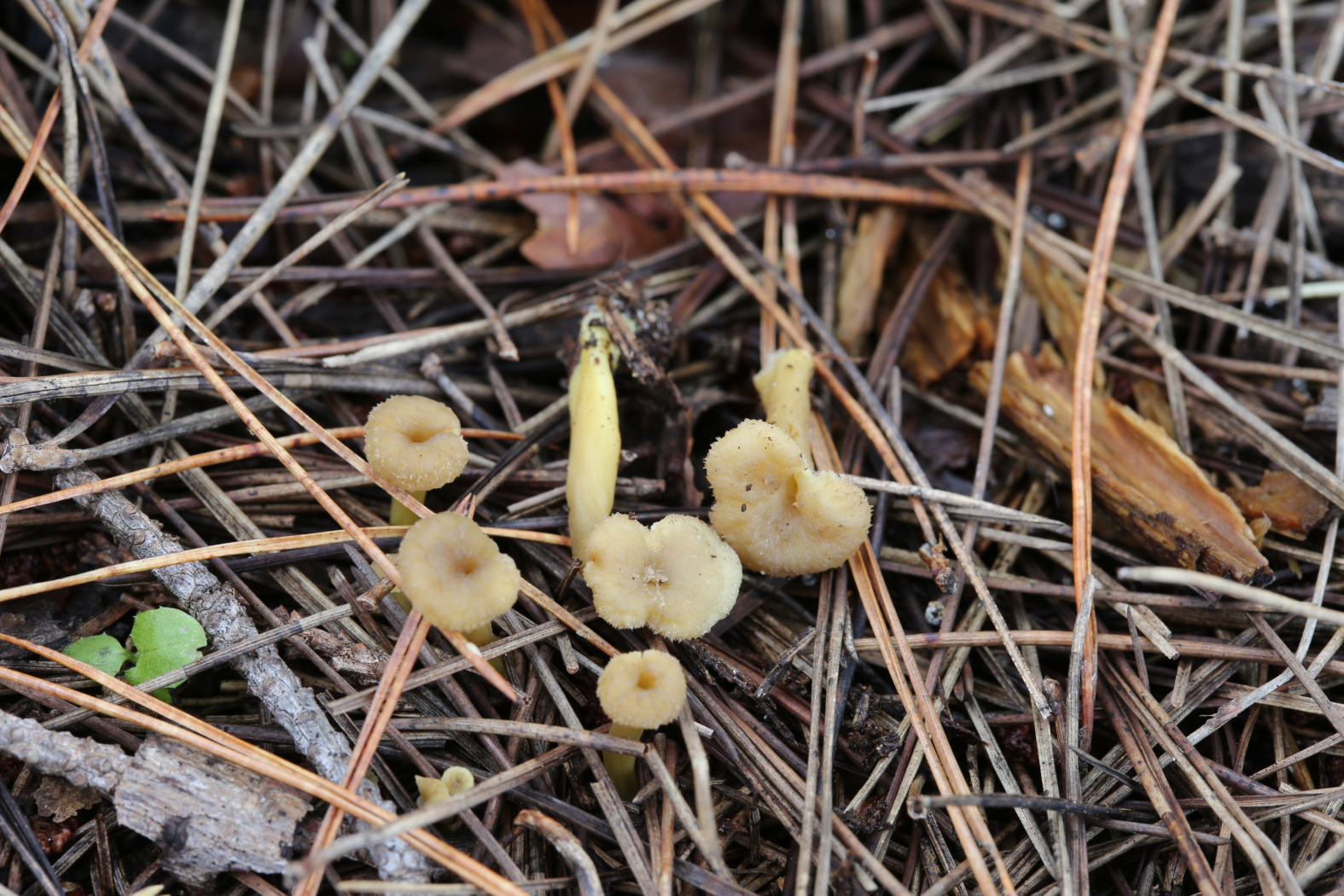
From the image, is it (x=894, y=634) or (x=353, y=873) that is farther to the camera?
(x=894, y=634)

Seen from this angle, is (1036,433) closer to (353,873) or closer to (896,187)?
(896,187)

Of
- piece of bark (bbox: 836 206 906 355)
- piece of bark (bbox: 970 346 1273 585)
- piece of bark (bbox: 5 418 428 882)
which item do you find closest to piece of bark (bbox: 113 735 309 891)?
piece of bark (bbox: 5 418 428 882)

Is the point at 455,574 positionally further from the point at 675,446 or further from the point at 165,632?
the point at 675,446

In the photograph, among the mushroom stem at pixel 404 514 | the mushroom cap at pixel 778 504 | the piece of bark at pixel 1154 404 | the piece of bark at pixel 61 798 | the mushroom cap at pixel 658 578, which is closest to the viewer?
the piece of bark at pixel 61 798

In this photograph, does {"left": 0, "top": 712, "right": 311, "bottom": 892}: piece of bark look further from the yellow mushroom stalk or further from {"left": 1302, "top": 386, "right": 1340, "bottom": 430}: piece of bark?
{"left": 1302, "top": 386, "right": 1340, "bottom": 430}: piece of bark

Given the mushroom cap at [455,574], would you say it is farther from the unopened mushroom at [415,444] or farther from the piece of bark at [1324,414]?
the piece of bark at [1324,414]

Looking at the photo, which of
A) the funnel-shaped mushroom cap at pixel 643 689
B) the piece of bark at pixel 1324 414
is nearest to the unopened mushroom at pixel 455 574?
the funnel-shaped mushroom cap at pixel 643 689

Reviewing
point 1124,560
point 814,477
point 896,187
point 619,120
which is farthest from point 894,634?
point 619,120
